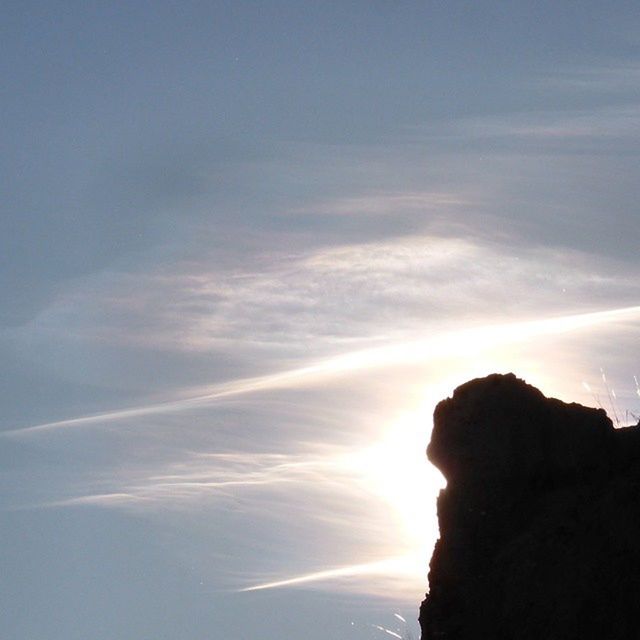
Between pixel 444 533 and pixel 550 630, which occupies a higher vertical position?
→ pixel 444 533

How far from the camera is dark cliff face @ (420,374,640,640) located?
22.9 meters

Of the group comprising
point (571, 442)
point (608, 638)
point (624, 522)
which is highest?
point (571, 442)

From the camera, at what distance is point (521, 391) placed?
24984 millimetres

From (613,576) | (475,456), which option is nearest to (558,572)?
(613,576)

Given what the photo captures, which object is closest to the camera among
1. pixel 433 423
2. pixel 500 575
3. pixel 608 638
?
pixel 608 638

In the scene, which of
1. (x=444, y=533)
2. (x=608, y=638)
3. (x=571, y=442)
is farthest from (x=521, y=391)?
(x=608, y=638)

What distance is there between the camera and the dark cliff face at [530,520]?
22891 mm

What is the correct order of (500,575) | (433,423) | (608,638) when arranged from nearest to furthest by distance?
1. (608,638)
2. (500,575)
3. (433,423)

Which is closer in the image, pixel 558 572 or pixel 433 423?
pixel 558 572

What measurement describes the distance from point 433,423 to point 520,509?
228 cm

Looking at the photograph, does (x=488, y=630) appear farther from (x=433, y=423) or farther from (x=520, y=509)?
(x=433, y=423)

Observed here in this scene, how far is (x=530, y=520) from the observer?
24.4m

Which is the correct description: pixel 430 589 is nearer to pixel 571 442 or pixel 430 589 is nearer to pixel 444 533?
pixel 444 533

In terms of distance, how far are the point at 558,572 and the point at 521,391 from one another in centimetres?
336
